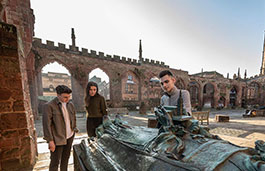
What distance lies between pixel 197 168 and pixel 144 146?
0.52 meters

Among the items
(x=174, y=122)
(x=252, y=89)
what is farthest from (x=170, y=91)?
(x=252, y=89)

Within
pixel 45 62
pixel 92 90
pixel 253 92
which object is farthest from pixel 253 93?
pixel 45 62

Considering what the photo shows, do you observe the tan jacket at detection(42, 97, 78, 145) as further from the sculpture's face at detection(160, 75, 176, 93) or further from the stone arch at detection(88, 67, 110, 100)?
the stone arch at detection(88, 67, 110, 100)

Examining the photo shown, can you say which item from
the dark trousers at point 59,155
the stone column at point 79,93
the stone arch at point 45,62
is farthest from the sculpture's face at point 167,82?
the stone arch at point 45,62

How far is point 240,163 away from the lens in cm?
78

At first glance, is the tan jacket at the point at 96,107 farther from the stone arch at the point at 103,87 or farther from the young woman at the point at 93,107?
the stone arch at the point at 103,87

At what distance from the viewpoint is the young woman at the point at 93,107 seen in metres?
2.41

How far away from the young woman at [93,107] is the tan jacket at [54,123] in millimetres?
659

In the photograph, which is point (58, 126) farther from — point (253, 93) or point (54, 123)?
point (253, 93)

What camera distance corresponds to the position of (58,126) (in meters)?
1.75

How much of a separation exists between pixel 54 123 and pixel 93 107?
0.78 meters

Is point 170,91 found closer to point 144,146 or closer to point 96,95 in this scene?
point 144,146

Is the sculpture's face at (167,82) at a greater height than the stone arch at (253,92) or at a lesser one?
greater

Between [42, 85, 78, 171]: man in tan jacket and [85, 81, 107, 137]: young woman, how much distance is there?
1.68 feet
